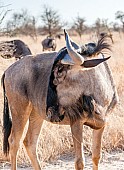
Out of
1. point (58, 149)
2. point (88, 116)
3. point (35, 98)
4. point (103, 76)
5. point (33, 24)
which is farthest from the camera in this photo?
point (33, 24)

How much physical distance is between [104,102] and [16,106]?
1.23 metres

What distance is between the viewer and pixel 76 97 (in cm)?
399

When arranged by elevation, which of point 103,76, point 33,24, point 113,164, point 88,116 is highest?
point 33,24

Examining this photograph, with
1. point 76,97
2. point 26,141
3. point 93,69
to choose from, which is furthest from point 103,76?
point 26,141

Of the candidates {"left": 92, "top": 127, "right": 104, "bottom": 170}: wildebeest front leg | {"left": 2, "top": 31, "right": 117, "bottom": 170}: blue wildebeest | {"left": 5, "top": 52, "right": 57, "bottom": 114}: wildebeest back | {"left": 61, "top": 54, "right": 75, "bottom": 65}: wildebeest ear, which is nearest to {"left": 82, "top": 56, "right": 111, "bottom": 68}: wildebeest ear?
{"left": 2, "top": 31, "right": 117, "bottom": 170}: blue wildebeest

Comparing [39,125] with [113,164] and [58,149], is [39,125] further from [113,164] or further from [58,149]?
[113,164]

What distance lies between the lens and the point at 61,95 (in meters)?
3.99

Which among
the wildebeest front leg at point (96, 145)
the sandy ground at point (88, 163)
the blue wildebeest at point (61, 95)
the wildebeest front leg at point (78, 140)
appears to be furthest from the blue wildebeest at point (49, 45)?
the wildebeest front leg at point (78, 140)

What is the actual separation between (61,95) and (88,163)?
6.93ft

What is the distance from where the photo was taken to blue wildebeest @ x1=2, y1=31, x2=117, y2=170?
13.0 ft

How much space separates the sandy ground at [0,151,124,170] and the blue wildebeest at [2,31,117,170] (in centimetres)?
38

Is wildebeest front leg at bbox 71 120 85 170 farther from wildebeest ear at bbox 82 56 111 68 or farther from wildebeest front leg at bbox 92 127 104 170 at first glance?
wildebeest ear at bbox 82 56 111 68

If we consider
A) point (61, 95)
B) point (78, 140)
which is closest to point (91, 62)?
point (61, 95)

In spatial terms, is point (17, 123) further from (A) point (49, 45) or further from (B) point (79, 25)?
(B) point (79, 25)
